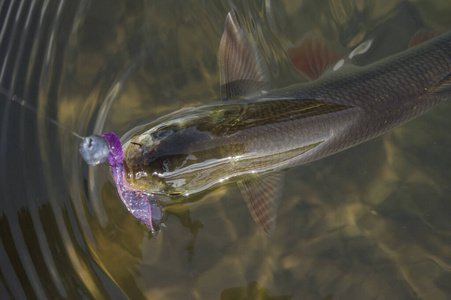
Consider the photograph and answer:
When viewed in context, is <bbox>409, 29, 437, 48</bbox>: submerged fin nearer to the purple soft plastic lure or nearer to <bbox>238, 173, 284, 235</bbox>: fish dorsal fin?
<bbox>238, 173, 284, 235</bbox>: fish dorsal fin

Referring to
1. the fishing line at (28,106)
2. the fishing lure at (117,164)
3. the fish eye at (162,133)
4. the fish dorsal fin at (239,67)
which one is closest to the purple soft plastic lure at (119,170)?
the fishing lure at (117,164)

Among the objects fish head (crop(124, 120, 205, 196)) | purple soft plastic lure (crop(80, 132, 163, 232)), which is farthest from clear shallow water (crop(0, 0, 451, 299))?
fish head (crop(124, 120, 205, 196))

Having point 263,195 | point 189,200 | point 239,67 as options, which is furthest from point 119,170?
point 239,67

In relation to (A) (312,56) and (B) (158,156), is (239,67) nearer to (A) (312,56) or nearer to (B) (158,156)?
(A) (312,56)

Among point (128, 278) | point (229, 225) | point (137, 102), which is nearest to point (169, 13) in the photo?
point (137, 102)

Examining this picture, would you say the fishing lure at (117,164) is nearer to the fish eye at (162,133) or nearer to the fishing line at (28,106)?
the fishing line at (28,106)
